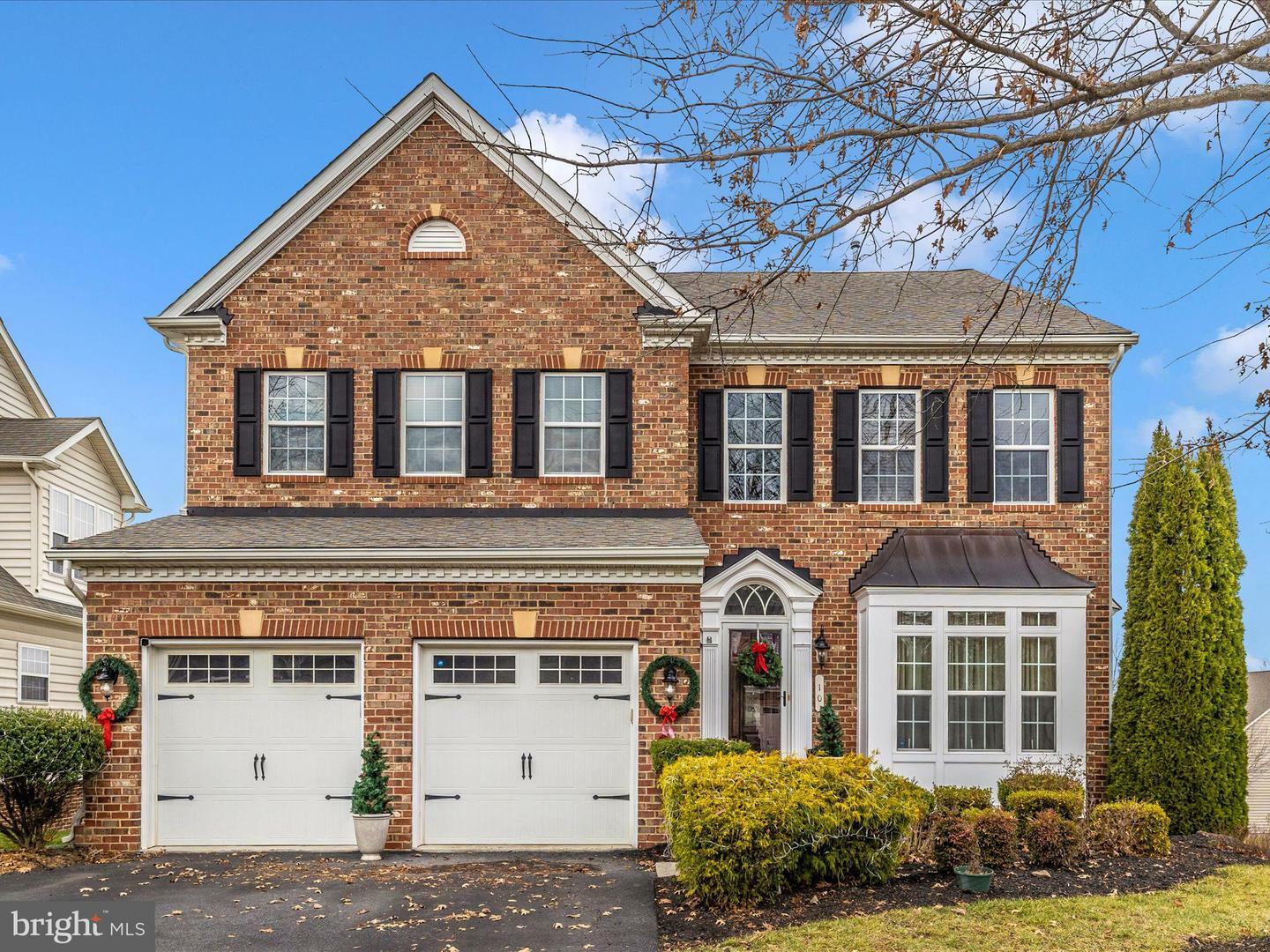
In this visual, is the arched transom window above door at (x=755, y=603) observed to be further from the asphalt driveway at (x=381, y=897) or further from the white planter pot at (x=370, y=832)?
the white planter pot at (x=370, y=832)

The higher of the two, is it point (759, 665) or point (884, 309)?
point (884, 309)

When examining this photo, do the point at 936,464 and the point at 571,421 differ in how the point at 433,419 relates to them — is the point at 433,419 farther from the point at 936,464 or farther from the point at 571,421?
the point at 936,464

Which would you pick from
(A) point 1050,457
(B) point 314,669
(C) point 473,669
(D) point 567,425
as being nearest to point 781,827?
(C) point 473,669

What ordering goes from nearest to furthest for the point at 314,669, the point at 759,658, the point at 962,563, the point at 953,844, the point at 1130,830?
the point at 953,844 < the point at 1130,830 < the point at 314,669 < the point at 759,658 < the point at 962,563

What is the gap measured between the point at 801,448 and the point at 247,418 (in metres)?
7.38

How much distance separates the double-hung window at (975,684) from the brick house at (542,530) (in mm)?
38

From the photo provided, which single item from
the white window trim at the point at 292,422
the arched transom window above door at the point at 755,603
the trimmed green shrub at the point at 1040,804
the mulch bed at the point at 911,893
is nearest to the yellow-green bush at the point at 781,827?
the mulch bed at the point at 911,893

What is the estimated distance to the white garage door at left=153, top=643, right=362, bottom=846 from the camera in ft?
46.1

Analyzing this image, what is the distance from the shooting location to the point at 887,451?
16703mm

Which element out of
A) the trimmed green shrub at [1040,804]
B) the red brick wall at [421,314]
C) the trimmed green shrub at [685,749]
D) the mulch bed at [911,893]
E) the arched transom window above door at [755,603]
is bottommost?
the mulch bed at [911,893]

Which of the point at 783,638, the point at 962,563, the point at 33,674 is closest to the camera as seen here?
the point at 962,563

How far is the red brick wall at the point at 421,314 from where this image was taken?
15516 millimetres

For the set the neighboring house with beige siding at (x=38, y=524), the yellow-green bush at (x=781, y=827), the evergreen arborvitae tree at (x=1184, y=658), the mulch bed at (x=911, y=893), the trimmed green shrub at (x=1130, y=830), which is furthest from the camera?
the neighboring house with beige siding at (x=38, y=524)

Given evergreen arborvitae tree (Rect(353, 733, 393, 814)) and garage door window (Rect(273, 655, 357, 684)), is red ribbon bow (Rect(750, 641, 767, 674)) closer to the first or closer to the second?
evergreen arborvitae tree (Rect(353, 733, 393, 814))
